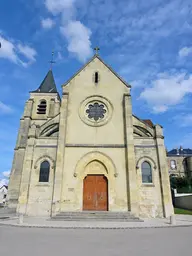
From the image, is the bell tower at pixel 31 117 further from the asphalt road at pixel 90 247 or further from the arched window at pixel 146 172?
the asphalt road at pixel 90 247

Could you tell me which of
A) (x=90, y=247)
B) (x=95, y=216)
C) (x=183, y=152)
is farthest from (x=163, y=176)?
(x=183, y=152)

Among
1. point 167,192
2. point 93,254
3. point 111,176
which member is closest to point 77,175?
point 111,176

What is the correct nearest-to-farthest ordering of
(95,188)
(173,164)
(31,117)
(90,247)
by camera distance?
(90,247) → (95,188) → (31,117) → (173,164)

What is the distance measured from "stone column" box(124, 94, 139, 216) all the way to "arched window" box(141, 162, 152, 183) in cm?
109

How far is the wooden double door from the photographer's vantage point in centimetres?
1452

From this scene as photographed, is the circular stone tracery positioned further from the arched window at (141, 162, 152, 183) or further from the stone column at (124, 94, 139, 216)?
the arched window at (141, 162, 152, 183)

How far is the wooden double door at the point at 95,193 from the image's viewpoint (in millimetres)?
14523

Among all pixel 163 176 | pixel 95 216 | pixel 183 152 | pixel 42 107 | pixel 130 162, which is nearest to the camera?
pixel 95 216

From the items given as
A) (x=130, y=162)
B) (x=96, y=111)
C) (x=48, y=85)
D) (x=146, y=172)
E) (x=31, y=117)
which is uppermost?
(x=48, y=85)

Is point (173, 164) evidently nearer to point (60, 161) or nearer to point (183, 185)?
point (183, 185)

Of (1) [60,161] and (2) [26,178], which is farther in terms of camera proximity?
(1) [60,161]

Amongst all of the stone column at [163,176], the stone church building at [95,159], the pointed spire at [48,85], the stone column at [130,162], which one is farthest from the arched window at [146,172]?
the pointed spire at [48,85]

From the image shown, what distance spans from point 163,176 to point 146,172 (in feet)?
4.36

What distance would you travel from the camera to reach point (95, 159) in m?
15.6
